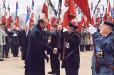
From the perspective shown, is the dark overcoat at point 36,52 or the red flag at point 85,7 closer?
the red flag at point 85,7

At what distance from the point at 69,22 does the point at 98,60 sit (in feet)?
11.0

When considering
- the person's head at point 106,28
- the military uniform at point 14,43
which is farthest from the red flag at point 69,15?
the military uniform at point 14,43

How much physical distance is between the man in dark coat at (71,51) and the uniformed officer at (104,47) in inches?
138

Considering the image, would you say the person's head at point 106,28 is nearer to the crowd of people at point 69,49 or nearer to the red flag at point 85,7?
the crowd of people at point 69,49

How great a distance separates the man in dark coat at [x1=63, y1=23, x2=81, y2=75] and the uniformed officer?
351cm

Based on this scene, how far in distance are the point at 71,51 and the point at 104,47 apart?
3.77m

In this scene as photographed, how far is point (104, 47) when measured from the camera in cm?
984

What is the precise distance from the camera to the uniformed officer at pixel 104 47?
9.84m

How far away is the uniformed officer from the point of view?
9.84 m

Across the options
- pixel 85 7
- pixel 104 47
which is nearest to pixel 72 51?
pixel 85 7

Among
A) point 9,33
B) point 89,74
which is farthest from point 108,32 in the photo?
point 9,33

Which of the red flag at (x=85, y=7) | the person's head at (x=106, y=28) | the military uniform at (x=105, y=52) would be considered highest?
the red flag at (x=85, y=7)

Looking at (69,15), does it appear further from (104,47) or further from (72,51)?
(104,47)

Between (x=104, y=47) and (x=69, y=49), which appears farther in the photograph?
(x=69, y=49)
